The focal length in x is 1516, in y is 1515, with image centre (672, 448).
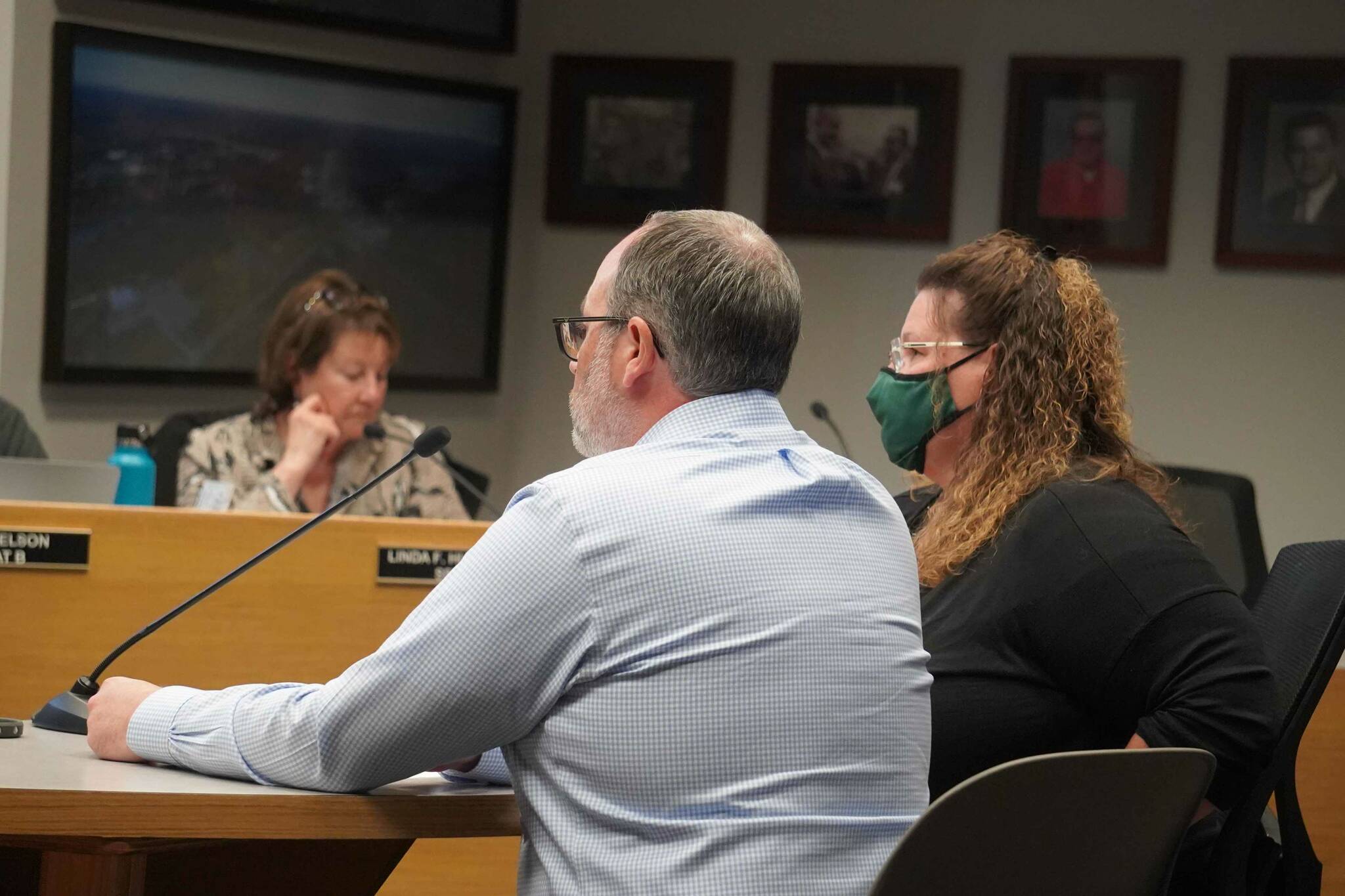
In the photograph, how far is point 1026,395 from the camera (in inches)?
78.1

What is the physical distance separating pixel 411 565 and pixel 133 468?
3.20ft

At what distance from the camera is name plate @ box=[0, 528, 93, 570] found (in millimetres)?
2078

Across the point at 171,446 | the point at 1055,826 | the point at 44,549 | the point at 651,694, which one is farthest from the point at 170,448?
the point at 1055,826

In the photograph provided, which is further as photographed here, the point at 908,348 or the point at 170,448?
the point at 170,448

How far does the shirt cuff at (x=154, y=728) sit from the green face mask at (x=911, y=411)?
1.07 metres

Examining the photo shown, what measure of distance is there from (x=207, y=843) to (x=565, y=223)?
11.2 ft

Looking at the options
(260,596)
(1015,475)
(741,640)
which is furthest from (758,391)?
(260,596)

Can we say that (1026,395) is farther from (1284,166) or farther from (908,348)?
(1284,166)

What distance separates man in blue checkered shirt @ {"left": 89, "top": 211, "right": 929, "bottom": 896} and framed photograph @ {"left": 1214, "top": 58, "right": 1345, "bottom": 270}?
3429mm

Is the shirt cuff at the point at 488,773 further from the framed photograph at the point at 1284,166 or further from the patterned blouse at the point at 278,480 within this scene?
the framed photograph at the point at 1284,166

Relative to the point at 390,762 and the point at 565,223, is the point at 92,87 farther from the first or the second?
the point at 390,762

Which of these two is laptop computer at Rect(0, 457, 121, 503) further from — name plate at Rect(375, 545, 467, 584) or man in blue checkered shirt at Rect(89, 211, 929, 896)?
man in blue checkered shirt at Rect(89, 211, 929, 896)

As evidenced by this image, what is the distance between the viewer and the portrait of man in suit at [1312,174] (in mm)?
4324

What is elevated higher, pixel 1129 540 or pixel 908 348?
pixel 908 348
